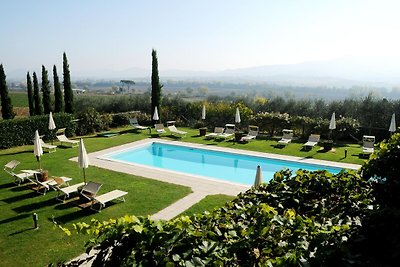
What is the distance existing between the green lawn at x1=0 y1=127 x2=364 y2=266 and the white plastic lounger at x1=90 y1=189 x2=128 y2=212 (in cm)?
21

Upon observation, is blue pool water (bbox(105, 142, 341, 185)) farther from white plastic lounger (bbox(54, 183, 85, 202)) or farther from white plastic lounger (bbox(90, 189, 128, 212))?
white plastic lounger (bbox(54, 183, 85, 202))

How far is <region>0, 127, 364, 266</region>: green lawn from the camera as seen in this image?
731 cm

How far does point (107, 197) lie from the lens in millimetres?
10016

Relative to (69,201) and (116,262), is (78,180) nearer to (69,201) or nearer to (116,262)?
(69,201)

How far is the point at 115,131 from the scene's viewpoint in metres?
23.1

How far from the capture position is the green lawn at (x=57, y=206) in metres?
7.31

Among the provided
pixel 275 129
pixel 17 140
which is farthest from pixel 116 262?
pixel 275 129

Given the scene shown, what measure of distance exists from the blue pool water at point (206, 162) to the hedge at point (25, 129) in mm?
5528

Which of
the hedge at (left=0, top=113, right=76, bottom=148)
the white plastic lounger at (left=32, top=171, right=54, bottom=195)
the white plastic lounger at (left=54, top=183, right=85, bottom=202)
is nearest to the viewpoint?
the white plastic lounger at (left=54, top=183, right=85, bottom=202)

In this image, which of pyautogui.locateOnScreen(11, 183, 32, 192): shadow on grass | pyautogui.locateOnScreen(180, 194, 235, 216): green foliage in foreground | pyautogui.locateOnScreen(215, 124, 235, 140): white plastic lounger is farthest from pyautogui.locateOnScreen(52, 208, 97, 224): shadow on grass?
pyautogui.locateOnScreen(215, 124, 235, 140): white plastic lounger

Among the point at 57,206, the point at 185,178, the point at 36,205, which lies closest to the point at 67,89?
the point at 185,178

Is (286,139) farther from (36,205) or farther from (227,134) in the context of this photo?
(36,205)

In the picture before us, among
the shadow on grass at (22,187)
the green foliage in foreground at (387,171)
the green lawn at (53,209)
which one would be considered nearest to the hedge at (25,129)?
the green lawn at (53,209)

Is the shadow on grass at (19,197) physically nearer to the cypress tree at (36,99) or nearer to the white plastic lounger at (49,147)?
the white plastic lounger at (49,147)
